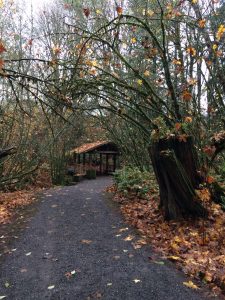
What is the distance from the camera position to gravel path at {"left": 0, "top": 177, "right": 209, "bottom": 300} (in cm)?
396

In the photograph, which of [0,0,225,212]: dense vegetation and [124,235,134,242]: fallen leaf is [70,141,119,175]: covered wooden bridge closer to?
[0,0,225,212]: dense vegetation

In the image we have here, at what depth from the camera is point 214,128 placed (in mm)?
10055

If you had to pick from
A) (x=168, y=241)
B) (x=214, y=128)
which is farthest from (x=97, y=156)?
(x=168, y=241)

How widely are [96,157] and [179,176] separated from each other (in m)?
20.8

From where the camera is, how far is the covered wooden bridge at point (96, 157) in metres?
23.5

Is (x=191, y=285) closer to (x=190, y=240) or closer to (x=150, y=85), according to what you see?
(x=190, y=240)

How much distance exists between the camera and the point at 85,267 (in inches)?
188

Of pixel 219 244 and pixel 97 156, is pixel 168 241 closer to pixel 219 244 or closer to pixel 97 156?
pixel 219 244

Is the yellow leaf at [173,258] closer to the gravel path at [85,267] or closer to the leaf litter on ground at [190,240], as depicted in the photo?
the leaf litter on ground at [190,240]

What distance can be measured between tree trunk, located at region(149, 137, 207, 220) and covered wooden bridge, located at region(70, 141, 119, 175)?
16052 mm

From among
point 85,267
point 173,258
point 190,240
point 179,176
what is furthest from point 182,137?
point 85,267

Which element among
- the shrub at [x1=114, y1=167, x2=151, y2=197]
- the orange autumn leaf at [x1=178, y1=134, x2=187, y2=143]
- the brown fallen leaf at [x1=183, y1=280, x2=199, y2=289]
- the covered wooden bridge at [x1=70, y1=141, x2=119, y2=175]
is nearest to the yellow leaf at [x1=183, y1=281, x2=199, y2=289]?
the brown fallen leaf at [x1=183, y1=280, x2=199, y2=289]

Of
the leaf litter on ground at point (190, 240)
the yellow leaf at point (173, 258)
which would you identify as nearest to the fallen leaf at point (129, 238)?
the leaf litter on ground at point (190, 240)

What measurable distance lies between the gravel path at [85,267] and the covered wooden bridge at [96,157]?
15.8 m
